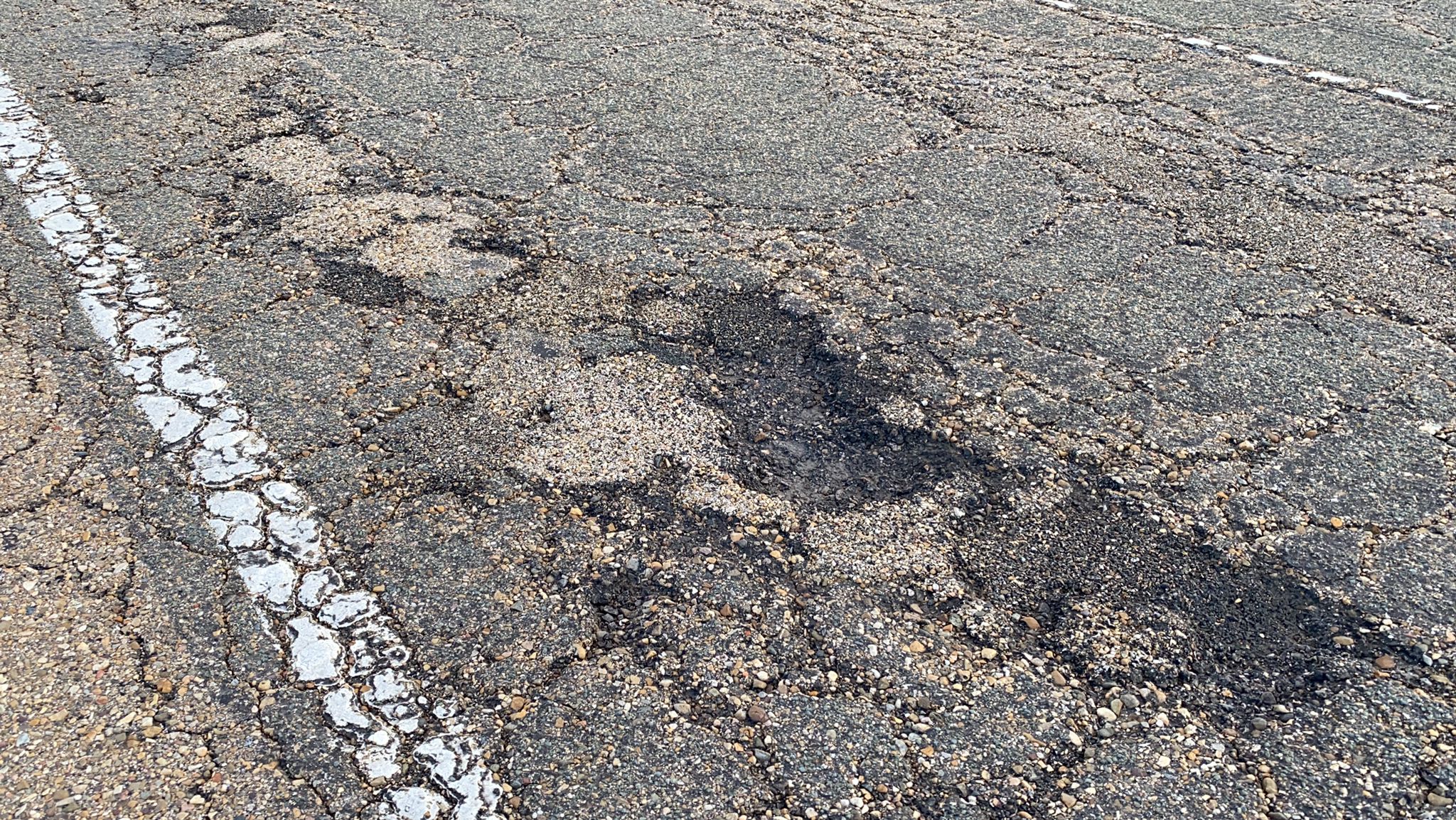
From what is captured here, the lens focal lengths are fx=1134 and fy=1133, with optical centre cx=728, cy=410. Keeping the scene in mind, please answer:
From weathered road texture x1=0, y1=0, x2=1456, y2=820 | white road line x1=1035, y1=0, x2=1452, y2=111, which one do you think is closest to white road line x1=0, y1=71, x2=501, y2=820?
weathered road texture x1=0, y1=0, x2=1456, y2=820

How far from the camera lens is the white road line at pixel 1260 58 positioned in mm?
5645

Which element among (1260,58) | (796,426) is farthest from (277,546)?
(1260,58)

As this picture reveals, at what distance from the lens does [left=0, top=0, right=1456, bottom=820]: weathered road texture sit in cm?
251

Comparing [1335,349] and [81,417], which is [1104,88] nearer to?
[1335,349]

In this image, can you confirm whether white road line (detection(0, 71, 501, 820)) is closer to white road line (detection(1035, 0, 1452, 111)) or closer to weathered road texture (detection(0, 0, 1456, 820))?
weathered road texture (detection(0, 0, 1456, 820))

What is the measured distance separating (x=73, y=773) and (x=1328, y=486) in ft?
10.7

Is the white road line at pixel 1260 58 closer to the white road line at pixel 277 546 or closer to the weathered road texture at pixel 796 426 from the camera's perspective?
the weathered road texture at pixel 796 426

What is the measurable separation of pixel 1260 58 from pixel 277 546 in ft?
18.5

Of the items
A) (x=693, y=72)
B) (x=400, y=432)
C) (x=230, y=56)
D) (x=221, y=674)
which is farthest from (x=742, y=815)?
(x=230, y=56)

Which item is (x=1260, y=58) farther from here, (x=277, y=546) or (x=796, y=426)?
(x=277, y=546)

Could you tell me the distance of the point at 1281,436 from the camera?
3441mm

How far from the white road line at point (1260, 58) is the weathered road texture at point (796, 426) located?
0.08 m

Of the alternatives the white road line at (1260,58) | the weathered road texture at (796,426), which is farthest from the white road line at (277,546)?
the white road line at (1260,58)

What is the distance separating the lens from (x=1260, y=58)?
616 centimetres
